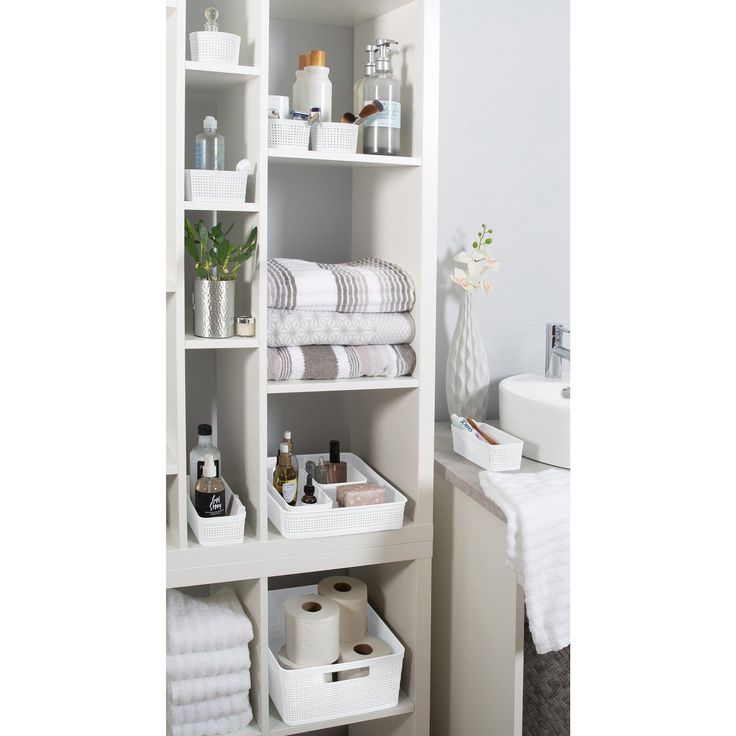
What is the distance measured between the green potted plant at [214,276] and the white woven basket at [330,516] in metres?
0.36

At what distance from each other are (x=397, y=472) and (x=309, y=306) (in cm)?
42

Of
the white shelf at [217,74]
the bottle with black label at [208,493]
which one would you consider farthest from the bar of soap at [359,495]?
the white shelf at [217,74]

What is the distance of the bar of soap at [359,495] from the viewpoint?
153cm

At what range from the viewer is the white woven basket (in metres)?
1.46

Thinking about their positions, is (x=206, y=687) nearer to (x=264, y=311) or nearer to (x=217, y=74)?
(x=264, y=311)

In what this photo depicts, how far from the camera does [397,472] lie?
5.42ft

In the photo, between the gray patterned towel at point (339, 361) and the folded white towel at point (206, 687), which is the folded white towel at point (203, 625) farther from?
the gray patterned towel at point (339, 361)

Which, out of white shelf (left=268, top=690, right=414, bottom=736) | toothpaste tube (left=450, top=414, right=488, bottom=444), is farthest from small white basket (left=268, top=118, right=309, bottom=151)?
white shelf (left=268, top=690, right=414, bottom=736)

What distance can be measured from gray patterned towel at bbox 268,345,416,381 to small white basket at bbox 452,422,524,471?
201mm

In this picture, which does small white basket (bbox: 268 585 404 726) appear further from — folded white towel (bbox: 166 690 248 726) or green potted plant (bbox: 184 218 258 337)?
green potted plant (bbox: 184 218 258 337)

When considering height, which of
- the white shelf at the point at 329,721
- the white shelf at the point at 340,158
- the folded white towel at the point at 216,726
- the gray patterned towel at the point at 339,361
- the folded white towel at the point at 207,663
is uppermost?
the white shelf at the point at 340,158
